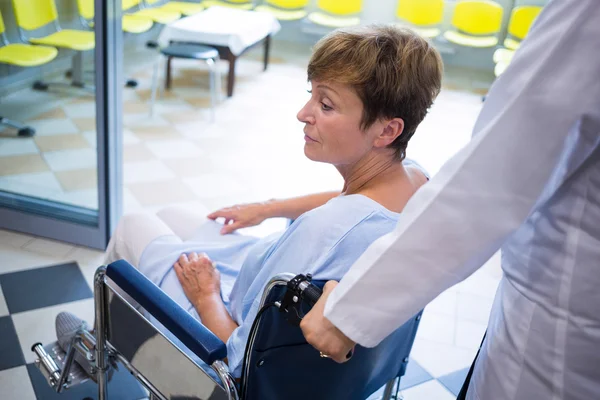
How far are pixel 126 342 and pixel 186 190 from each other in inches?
86.4

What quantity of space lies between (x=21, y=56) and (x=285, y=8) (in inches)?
206

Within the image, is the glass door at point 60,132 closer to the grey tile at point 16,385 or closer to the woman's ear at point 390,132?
the grey tile at point 16,385

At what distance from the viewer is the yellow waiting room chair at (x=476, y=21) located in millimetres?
6983

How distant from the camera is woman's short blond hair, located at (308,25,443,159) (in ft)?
4.25

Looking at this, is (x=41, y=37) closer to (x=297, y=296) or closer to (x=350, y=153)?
(x=350, y=153)

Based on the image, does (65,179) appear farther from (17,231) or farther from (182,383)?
(182,383)

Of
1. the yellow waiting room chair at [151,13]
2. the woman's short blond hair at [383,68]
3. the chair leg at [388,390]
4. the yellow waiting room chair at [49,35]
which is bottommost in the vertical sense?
the yellow waiting room chair at [151,13]

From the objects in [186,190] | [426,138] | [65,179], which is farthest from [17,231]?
[426,138]

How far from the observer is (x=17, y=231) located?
2.89 m

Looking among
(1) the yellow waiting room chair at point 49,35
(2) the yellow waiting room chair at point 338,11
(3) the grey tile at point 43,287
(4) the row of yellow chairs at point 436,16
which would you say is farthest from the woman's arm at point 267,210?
(2) the yellow waiting room chair at point 338,11

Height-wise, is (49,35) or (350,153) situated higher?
(350,153)

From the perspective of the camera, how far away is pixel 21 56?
9.23 feet

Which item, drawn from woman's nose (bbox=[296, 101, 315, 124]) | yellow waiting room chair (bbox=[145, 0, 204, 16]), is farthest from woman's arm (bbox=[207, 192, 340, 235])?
yellow waiting room chair (bbox=[145, 0, 204, 16])

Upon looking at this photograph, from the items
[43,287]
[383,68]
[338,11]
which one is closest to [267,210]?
[383,68]
